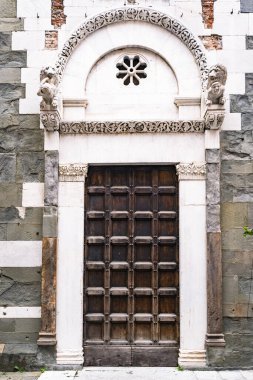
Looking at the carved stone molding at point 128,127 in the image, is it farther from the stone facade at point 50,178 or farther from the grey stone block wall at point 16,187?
the grey stone block wall at point 16,187

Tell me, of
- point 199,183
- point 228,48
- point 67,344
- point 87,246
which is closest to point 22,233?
point 87,246

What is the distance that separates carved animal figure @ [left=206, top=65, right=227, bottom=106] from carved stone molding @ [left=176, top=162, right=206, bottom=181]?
1.01 meters

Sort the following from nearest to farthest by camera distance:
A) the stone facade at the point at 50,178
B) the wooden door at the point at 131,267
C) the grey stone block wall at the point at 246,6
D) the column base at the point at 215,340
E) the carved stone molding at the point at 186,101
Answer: the column base at the point at 215,340
the stone facade at the point at 50,178
the wooden door at the point at 131,267
the carved stone molding at the point at 186,101
the grey stone block wall at the point at 246,6

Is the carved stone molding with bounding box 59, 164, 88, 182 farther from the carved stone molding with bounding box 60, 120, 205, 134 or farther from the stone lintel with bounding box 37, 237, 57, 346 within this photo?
the stone lintel with bounding box 37, 237, 57, 346

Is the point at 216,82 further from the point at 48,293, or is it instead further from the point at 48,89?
the point at 48,293

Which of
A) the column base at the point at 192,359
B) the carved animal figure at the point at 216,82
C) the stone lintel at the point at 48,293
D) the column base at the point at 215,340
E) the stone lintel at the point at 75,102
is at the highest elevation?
the carved animal figure at the point at 216,82

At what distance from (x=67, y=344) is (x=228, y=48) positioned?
503 centimetres

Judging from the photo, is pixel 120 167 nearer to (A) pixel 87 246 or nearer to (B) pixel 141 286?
(A) pixel 87 246

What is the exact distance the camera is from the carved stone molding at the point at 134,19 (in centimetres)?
792

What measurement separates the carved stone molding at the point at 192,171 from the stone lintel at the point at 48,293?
6.95ft

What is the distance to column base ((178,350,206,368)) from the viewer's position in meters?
7.44

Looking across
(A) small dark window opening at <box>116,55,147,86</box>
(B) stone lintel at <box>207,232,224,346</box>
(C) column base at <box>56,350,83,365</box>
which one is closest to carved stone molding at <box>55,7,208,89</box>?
(A) small dark window opening at <box>116,55,147,86</box>

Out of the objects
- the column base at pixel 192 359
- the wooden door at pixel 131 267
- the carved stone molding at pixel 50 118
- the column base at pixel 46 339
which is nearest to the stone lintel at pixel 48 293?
the column base at pixel 46 339

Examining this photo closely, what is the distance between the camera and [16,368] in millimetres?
7488
